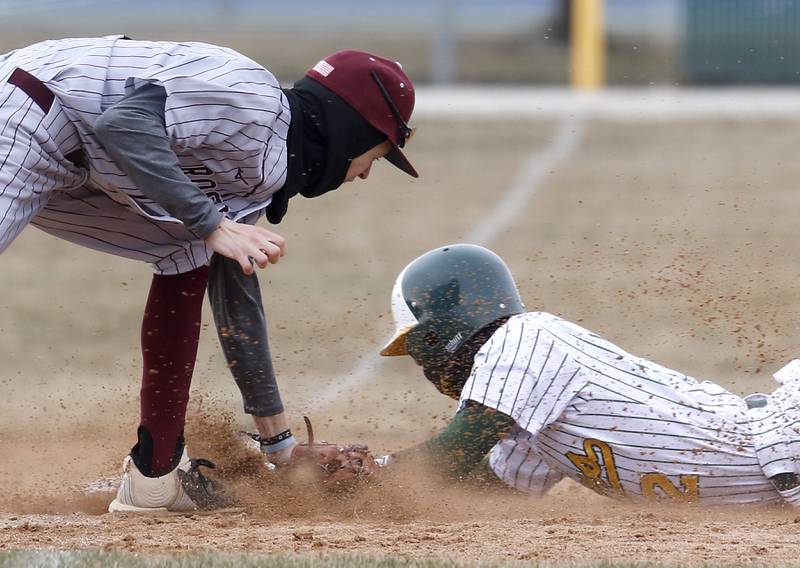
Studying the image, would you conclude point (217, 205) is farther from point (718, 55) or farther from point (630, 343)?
point (718, 55)

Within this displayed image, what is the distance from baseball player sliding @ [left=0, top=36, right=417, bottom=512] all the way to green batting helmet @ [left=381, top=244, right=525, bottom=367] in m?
0.38

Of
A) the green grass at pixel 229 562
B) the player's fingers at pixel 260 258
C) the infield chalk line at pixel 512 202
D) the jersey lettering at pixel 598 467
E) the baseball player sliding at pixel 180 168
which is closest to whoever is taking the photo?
the green grass at pixel 229 562

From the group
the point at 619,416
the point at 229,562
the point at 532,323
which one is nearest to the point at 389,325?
the point at 532,323

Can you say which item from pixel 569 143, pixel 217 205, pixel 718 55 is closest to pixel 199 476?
pixel 217 205

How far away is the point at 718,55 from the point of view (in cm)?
1784

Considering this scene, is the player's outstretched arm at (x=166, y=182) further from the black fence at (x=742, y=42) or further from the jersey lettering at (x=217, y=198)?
the black fence at (x=742, y=42)

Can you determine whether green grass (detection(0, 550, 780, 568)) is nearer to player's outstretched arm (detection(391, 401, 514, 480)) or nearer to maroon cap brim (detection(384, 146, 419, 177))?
player's outstretched arm (detection(391, 401, 514, 480))

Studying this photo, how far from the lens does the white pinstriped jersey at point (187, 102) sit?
373 cm

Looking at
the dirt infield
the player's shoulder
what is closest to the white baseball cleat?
the dirt infield

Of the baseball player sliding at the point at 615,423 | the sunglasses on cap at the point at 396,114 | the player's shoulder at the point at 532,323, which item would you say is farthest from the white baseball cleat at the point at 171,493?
the sunglasses on cap at the point at 396,114

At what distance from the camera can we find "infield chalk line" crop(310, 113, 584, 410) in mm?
7017

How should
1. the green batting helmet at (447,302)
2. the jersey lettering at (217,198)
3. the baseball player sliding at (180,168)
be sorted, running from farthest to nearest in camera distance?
the green batting helmet at (447,302) → the jersey lettering at (217,198) → the baseball player sliding at (180,168)

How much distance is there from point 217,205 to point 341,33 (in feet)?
60.6

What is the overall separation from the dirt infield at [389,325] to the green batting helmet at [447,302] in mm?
469
